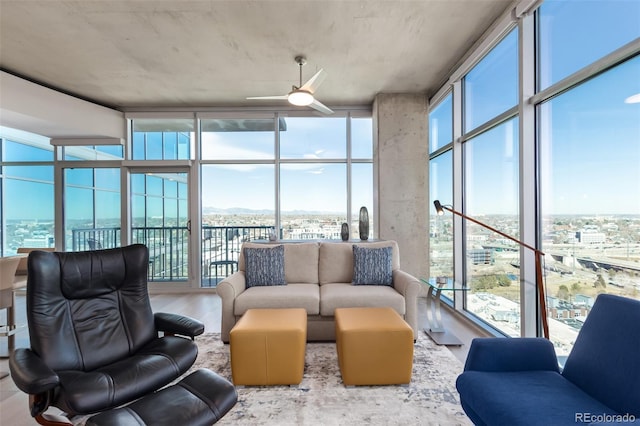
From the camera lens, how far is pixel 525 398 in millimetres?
1269

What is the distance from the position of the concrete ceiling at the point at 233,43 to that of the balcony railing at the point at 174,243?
7.21ft

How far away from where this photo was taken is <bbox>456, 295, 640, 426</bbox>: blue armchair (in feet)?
3.91

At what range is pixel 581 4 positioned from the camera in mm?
1948

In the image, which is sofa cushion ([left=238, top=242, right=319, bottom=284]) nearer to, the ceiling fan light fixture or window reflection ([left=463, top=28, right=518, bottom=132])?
the ceiling fan light fixture

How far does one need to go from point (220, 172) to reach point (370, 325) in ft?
12.4

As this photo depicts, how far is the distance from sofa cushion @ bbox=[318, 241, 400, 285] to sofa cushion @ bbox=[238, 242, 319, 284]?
0.09 metres

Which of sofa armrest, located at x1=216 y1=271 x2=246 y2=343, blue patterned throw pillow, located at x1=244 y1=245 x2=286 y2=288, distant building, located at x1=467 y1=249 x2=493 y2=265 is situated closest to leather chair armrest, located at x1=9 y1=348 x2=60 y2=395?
sofa armrest, located at x1=216 y1=271 x2=246 y2=343

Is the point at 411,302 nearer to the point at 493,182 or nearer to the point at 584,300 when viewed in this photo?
the point at 584,300

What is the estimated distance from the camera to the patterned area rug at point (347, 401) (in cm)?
171

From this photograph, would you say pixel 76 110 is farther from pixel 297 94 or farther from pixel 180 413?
pixel 180 413

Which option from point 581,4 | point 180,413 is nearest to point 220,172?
point 180,413

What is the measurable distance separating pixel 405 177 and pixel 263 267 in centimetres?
258

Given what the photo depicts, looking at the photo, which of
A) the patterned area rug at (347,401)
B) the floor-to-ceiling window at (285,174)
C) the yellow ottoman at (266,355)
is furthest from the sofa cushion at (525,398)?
the floor-to-ceiling window at (285,174)

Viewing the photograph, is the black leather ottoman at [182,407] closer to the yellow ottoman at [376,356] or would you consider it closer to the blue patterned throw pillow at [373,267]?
the yellow ottoman at [376,356]
